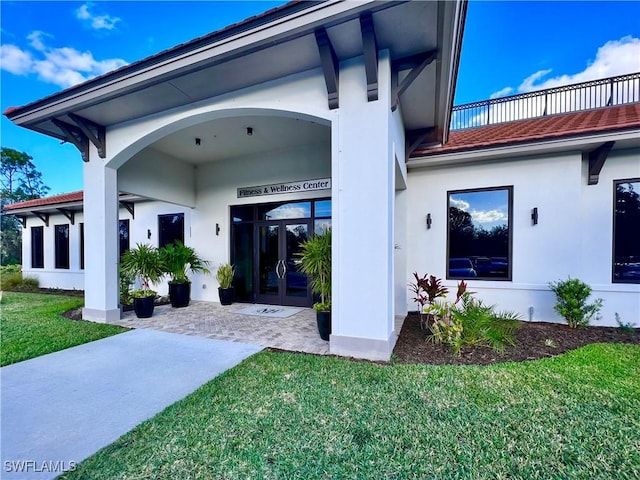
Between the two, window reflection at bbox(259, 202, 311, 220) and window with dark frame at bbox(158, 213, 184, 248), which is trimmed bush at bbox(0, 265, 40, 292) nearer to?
window with dark frame at bbox(158, 213, 184, 248)

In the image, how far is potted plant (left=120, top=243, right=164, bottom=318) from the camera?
6266mm

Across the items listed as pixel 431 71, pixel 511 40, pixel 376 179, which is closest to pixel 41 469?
pixel 376 179

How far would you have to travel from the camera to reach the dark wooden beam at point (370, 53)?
3.16 metres

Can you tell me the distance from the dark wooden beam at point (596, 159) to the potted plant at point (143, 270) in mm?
9622

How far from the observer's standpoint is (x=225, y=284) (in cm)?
785

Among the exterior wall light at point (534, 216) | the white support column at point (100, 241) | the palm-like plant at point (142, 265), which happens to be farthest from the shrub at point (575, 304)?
the white support column at point (100, 241)

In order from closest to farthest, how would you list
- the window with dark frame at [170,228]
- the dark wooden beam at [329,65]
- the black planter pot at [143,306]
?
the dark wooden beam at [329,65]
the black planter pot at [143,306]
the window with dark frame at [170,228]

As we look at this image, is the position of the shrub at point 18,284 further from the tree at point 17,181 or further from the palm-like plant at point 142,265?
the tree at point 17,181

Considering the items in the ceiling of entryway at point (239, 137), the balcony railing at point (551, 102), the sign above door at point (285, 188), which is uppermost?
the balcony railing at point (551, 102)

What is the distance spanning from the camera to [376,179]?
3660 millimetres

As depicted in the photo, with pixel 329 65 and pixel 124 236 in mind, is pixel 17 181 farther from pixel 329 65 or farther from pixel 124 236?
pixel 329 65

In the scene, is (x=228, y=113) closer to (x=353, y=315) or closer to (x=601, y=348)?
(x=353, y=315)

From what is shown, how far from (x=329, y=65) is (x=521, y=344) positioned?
5.06 metres

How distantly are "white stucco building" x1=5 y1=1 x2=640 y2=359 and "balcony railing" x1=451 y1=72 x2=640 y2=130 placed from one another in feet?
11.2
